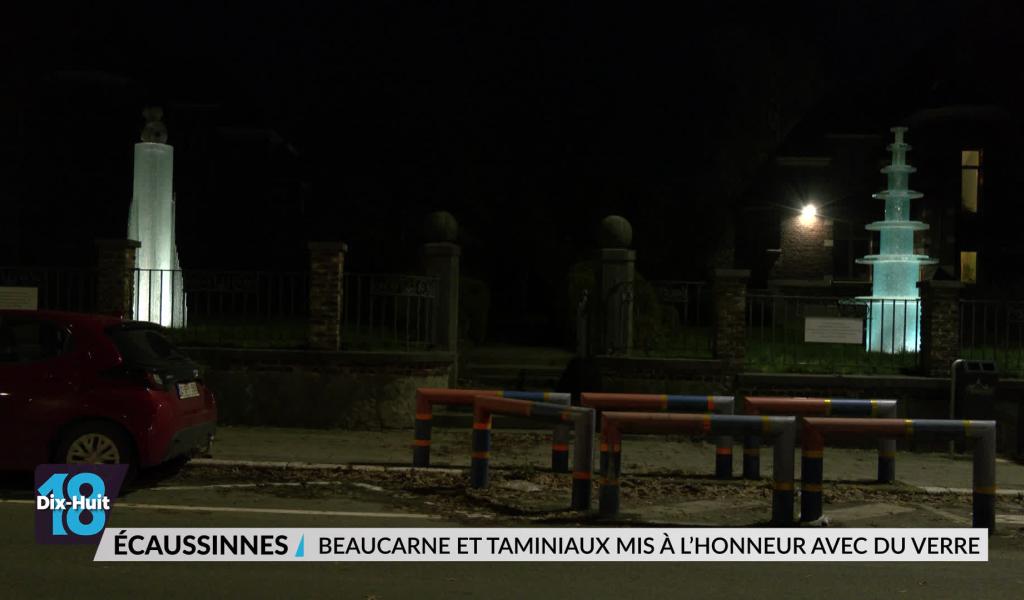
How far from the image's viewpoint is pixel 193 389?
9.55 metres

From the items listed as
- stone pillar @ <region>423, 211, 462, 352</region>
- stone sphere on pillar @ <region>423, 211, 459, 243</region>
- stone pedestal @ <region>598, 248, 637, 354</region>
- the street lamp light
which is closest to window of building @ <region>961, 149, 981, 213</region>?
the street lamp light

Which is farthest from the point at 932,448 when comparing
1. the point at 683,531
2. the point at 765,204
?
the point at 765,204

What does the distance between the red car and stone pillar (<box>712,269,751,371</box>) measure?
7770 mm

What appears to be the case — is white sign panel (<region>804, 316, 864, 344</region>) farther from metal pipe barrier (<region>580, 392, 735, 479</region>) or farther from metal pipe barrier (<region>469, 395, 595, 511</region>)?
metal pipe barrier (<region>469, 395, 595, 511</region>)

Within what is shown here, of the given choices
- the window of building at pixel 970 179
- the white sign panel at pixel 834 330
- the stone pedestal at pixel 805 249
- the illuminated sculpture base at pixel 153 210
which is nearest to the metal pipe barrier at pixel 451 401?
the white sign panel at pixel 834 330

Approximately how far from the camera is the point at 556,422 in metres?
9.22

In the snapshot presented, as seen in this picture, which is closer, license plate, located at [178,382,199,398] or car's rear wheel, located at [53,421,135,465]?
car's rear wheel, located at [53,421,135,465]

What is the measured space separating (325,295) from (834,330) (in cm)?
686

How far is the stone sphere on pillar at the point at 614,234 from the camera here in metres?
15.6

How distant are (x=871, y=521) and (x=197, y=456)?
6677mm

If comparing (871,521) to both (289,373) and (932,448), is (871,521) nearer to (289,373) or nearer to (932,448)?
(932,448)

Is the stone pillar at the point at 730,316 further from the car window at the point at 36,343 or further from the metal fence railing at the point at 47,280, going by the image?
the metal fence railing at the point at 47,280

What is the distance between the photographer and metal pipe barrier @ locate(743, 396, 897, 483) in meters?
10.7

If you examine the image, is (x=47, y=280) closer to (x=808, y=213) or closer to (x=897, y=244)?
(x=897, y=244)
